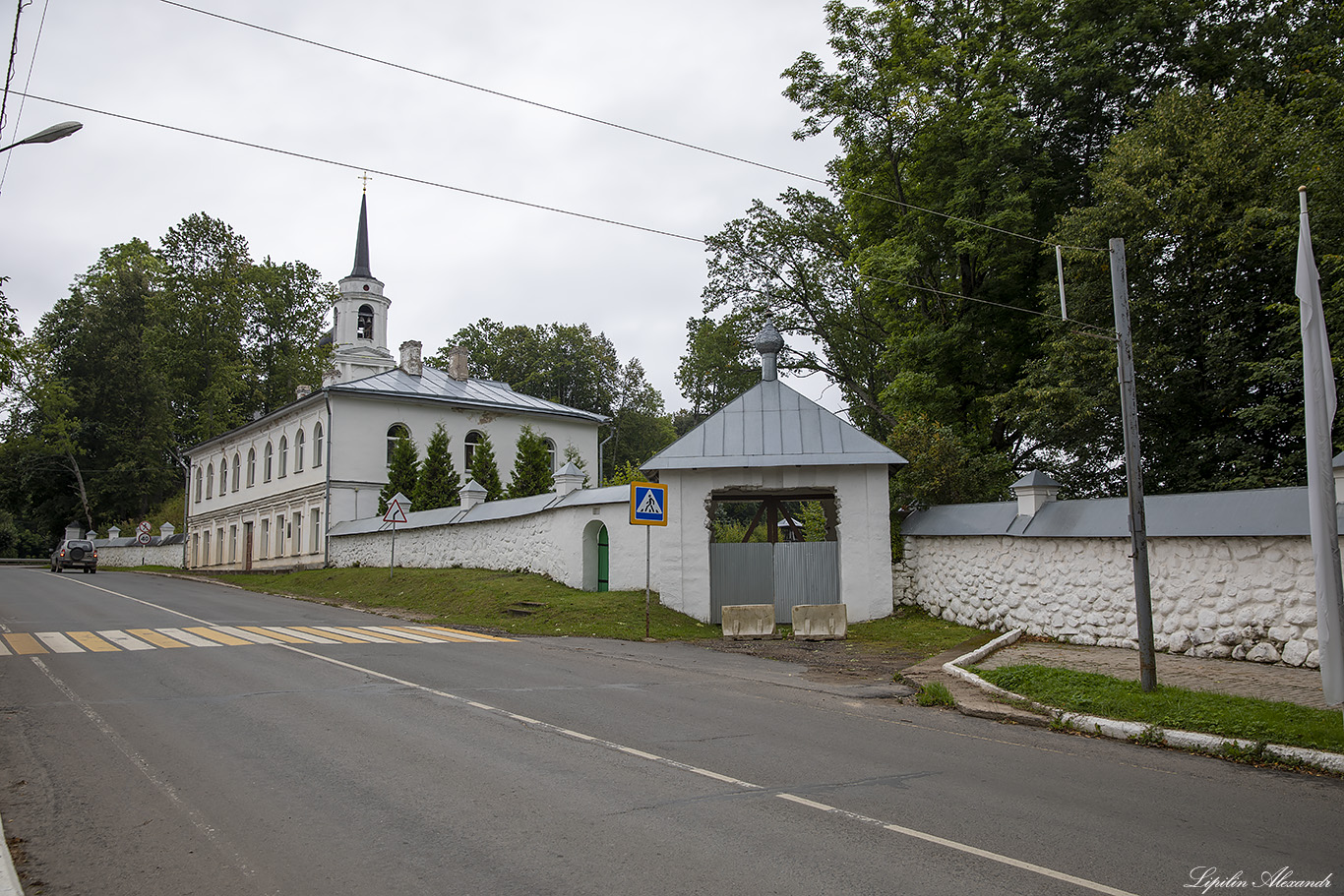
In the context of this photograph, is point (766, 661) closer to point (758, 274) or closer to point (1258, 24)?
point (1258, 24)

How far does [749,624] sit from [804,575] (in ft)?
7.64

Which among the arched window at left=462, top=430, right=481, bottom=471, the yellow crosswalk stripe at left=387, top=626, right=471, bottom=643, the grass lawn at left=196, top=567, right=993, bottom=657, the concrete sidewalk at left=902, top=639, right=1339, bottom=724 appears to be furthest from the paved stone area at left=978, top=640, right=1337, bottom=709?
the arched window at left=462, top=430, right=481, bottom=471

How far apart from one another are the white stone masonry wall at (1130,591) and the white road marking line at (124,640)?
13.6 meters

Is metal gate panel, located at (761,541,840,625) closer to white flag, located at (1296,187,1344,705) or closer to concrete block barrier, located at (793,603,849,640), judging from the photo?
concrete block barrier, located at (793,603,849,640)

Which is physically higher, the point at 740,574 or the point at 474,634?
the point at 740,574

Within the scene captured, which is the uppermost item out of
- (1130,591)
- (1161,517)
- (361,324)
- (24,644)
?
(361,324)

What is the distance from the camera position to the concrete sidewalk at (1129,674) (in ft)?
30.1

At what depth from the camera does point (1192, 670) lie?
10.9 metres

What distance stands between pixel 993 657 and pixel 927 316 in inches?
635

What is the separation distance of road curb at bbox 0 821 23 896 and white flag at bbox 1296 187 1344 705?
8.82 meters

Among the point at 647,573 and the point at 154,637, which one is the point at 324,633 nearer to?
the point at 154,637

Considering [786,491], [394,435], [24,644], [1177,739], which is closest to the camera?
A: [1177,739]

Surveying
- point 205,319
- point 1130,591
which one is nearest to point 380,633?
point 1130,591

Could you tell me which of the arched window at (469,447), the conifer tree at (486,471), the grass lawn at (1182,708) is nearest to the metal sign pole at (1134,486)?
the grass lawn at (1182,708)
